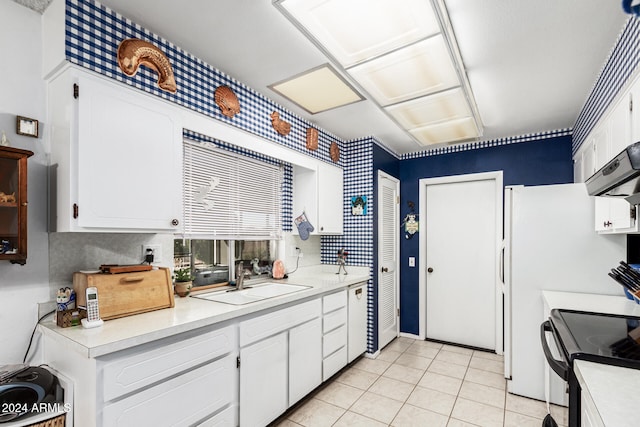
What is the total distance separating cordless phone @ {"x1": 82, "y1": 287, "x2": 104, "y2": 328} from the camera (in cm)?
148

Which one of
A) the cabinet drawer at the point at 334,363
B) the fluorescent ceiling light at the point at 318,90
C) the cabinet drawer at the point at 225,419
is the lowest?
the cabinet drawer at the point at 334,363

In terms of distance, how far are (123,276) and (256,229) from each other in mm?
1354

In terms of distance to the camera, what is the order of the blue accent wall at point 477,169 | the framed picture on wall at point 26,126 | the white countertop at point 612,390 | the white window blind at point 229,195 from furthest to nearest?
1. the blue accent wall at point 477,169
2. the white window blind at point 229,195
3. the framed picture on wall at point 26,126
4. the white countertop at point 612,390

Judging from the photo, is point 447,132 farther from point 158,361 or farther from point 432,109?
point 158,361

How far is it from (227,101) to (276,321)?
1.56 m

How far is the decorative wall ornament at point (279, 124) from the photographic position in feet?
8.88

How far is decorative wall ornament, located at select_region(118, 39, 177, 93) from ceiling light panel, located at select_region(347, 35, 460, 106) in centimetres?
106

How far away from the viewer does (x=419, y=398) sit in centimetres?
264

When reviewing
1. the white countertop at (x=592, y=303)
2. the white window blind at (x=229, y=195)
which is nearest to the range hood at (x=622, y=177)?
the white countertop at (x=592, y=303)

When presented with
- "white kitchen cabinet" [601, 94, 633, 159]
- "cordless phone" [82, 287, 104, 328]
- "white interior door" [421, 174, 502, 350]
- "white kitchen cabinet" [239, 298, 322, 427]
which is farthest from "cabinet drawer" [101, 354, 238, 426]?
"white interior door" [421, 174, 502, 350]

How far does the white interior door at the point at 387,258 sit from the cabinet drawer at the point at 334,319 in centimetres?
77

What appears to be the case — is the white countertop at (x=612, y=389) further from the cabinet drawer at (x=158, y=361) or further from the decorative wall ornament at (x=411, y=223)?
the decorative wall ornament at (x=411, y=223)

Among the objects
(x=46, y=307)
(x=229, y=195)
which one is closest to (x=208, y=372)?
(x=46, y=307)

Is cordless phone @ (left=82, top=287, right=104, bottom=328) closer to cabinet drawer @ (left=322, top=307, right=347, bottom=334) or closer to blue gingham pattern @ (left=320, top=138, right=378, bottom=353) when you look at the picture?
cabinet drawer @ (left=322, top=307, right=347, bottom=334)
